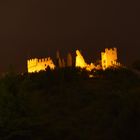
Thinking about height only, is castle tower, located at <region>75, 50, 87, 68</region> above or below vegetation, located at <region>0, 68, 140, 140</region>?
above

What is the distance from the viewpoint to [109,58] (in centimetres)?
5206

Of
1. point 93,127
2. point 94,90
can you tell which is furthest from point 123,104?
point 94,90

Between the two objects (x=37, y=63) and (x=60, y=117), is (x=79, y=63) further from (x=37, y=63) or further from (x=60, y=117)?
(x=60, y=117)

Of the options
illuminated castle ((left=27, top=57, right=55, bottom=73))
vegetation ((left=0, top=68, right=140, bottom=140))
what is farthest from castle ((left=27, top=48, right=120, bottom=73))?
vegetation ((left=0, top=68, right=140, bottom=140))

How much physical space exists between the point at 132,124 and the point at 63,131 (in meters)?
2.61

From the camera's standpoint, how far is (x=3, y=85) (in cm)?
1755

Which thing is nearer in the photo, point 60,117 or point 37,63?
point 60,117

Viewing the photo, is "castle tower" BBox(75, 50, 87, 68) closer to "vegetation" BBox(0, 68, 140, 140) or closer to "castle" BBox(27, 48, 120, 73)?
"castle" BBox(27, 48, 120, 73)

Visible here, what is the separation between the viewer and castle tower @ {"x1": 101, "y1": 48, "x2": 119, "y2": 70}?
49.9m

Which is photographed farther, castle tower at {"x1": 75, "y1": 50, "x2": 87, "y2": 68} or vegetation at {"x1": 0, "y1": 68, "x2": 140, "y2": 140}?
castle tower at {"x1": 75, "y1": 50, "x2": 87, "y2": 68}

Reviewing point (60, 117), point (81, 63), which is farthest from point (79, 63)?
point (60, 117)

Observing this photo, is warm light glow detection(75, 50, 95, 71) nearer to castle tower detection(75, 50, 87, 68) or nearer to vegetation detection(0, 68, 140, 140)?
castle tower detection(75, 50, 87, 68)

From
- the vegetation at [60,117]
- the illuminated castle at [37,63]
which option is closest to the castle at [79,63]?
the illuminated castle at [37,63]

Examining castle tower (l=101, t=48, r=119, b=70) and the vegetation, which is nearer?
the vegetation
